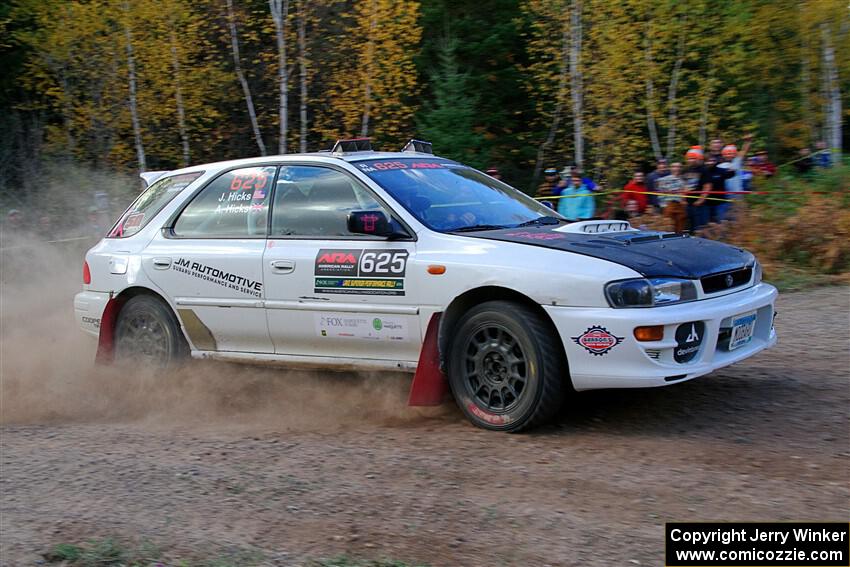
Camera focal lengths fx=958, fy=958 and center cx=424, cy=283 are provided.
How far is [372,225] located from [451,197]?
73 centimetres

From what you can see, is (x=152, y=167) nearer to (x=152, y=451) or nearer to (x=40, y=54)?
(x=40, y=54)

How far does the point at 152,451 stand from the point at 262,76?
68.1ft

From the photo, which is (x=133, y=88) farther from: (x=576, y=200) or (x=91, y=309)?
(x=91, y=309)

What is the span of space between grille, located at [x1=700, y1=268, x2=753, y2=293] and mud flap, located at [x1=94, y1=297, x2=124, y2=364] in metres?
4.44

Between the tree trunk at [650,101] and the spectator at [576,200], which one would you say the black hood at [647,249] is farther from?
the tree trunk at [650,101]

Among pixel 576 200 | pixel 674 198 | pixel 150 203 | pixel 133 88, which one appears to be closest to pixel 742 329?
pixel 150 203

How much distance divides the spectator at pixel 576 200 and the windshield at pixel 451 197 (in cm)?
753

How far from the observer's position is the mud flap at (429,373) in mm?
5766

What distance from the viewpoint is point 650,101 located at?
25.2 metres

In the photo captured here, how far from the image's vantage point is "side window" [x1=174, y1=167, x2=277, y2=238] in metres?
6.75

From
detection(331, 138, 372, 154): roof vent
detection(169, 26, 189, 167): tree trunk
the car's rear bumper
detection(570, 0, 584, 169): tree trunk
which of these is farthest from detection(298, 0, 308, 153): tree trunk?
detection(331, 138, 372, 154): roof vent

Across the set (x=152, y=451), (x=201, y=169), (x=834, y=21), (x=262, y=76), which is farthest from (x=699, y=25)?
(x=152, y=451)

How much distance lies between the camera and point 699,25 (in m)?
25.7

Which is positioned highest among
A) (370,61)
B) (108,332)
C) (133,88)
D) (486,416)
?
(370,61)
